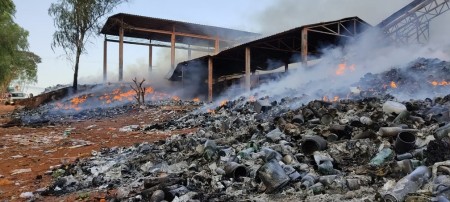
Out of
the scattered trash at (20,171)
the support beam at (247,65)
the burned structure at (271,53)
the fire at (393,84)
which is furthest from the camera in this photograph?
the support beam at (247,65)

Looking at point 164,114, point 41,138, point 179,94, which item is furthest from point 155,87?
point 41,138

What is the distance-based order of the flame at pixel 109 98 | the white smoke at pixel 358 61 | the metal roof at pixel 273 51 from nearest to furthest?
1. the white smoke at pixel 358 61
2. the metal roof at pixel 273 51
3. the flame at pixel 109 98

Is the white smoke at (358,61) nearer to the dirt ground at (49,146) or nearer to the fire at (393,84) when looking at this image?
the fire at (393,84)

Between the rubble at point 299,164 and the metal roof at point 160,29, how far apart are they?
1706cm

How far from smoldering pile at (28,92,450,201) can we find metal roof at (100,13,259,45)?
17.1 metres

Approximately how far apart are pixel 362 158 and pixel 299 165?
794mm

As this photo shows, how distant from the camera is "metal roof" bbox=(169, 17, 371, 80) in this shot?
534 inches

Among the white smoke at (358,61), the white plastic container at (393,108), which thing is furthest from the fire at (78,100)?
the white plastic container at (393,108)

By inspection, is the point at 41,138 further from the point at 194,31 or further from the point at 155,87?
the point at 194,31

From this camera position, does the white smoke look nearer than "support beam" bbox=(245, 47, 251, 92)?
Yes

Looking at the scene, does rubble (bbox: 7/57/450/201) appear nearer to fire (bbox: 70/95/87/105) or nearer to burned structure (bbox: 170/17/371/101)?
burned structure (bbox: 170/17/371/101)

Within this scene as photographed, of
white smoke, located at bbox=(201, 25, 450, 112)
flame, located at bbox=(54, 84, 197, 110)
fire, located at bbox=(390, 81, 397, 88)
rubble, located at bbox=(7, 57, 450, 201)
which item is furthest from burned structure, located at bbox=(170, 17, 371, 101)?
rubble, located at bbox=(7, 57, 450, 201)

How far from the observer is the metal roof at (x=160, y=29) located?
21.9 metres

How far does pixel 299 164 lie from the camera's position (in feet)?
12.9
